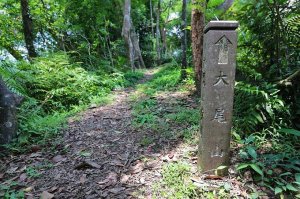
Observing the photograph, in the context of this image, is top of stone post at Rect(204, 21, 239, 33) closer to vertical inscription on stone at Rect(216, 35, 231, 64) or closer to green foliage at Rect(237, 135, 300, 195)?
vertical inscription on stone at Rect(216, 35, 231, 64)

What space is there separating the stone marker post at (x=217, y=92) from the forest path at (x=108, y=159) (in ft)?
1.26

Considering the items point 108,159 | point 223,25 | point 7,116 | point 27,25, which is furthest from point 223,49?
point 27,25

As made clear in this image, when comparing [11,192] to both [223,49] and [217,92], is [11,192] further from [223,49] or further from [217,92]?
[223,49]

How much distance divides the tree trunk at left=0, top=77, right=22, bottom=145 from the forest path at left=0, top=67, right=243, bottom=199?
1.43 feet

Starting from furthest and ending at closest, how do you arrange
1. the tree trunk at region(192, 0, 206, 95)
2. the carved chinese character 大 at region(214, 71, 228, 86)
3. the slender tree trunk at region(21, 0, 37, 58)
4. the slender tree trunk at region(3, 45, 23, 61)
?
the slender tree trunk at region(3, 45, 23, 61) → the slender tree trunk at region(21, 0, 37, 58) → the tree trunk at region(192, 0, 206, 95) → the carved chinese character 大 at region(214, 71, 228, 86)

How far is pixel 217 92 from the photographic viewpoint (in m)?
2.69

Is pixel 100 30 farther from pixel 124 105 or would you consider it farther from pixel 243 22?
pixel 243 22

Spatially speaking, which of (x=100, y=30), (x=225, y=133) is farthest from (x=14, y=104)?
(x=100, y=30)

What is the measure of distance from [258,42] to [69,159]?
411cm

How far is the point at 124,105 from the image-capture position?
20.5 feet

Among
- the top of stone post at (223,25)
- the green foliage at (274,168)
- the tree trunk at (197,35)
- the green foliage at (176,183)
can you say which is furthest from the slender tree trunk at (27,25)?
the green foliage at (274,168)

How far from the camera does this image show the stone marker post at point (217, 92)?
8.48 feet

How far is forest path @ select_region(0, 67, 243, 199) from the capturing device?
2.90 meters

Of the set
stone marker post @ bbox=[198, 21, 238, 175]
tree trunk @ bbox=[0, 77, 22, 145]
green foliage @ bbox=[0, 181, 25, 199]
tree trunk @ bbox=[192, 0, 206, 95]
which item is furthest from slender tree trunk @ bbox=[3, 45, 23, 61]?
stone marker post @ bbox=[198, 21, 238, 175]
